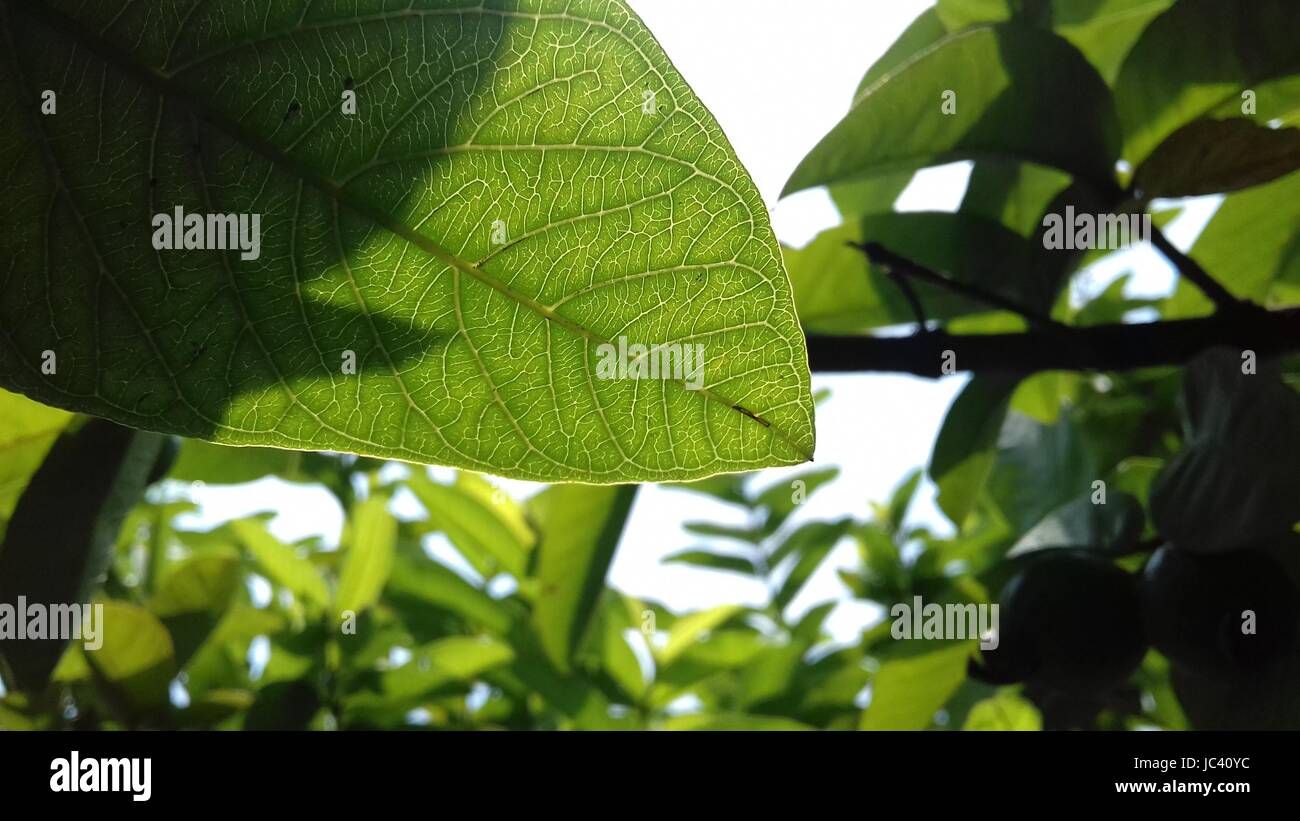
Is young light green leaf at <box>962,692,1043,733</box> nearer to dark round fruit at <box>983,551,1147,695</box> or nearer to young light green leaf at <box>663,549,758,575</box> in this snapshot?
dark round fruit at <box>983,551,1147,695</box>

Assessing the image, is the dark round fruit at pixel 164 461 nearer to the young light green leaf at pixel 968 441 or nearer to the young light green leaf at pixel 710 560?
the young light green leaf at pixel 968 441

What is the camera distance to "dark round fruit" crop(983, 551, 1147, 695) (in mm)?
810

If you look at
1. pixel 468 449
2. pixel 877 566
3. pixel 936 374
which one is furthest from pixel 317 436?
pixel 877 566

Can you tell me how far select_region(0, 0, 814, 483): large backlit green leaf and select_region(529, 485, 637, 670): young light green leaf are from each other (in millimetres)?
509

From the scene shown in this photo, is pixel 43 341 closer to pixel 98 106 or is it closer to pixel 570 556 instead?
pixel 98 106

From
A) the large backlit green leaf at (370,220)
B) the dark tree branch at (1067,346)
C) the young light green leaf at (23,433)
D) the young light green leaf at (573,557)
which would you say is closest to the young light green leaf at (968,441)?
the dark tree branch at (1067,346)

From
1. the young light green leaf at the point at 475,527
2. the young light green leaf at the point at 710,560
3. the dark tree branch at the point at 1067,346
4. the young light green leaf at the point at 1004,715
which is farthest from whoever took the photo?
the young light green leaf at the point at 710,560

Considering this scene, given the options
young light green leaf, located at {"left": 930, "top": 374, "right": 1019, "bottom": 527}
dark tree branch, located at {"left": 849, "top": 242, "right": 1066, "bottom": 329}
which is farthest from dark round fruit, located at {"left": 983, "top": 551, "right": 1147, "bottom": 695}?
dark tree branch, located at {"left": 849, "top": 242, "right": 1066, "bottom": 329}

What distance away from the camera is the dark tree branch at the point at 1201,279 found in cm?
74

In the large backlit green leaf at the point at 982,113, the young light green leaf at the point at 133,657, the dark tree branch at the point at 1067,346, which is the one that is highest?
the large backlit green leaf at the point at 982,113

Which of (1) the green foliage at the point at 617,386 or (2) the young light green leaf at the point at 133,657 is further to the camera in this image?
(2) the young light green leaf at the point at 133,657

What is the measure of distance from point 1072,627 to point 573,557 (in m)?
0.48

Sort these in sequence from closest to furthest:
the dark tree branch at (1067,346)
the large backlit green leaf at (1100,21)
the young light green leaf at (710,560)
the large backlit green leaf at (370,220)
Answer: the large backlit green leaf at (370,220), the dark tree branch at (1067,346), the large backlit green leaf at (1100,21), the young light green leaf at (710,560)
